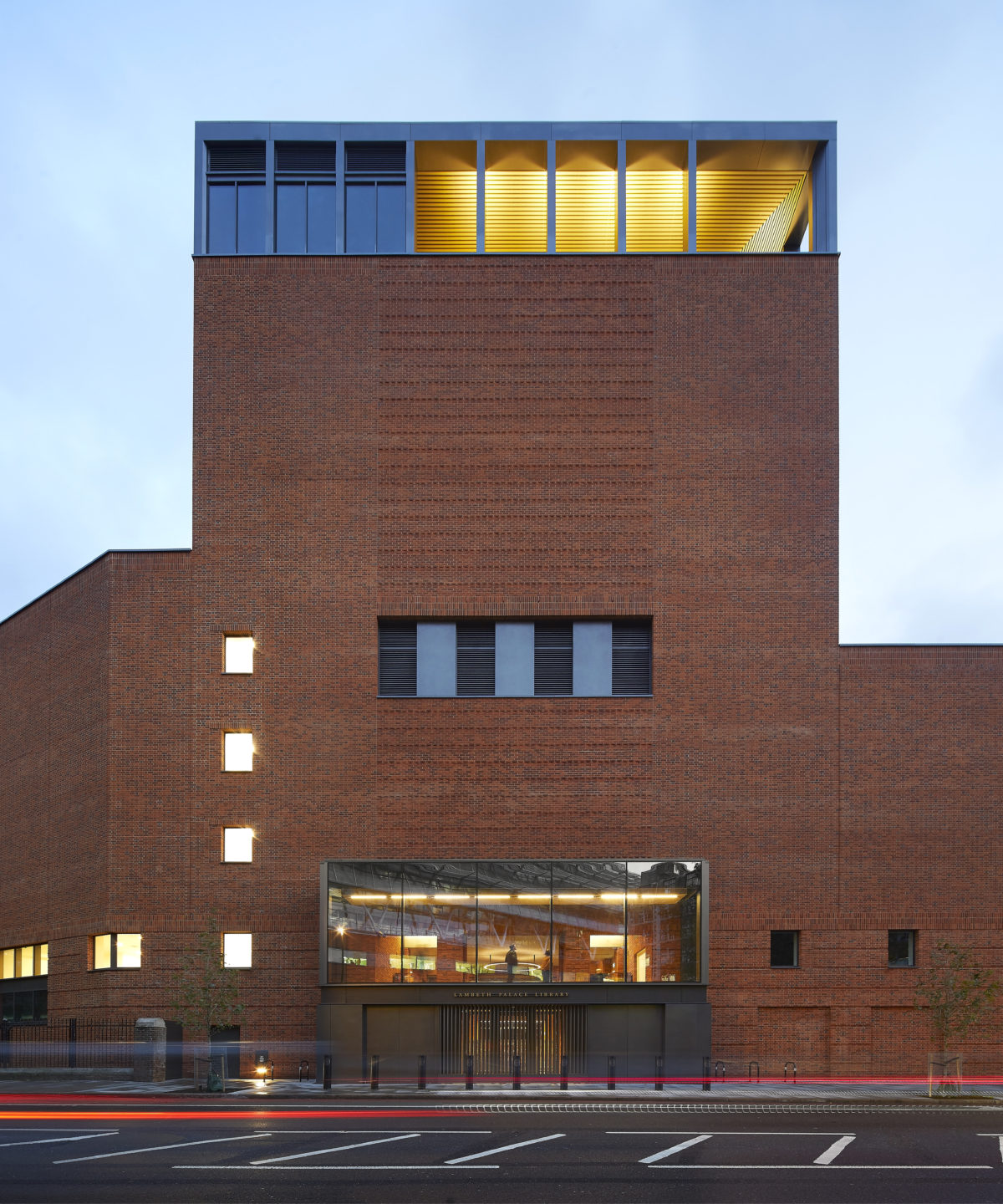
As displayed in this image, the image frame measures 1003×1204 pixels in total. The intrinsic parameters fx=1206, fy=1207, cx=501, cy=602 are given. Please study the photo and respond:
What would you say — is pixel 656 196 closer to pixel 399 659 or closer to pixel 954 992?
pixel 399 659

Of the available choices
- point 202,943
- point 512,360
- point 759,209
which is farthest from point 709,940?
point 759,209

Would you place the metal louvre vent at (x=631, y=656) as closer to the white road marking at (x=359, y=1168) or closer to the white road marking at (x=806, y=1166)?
the white road marking at (x=806, y=1166)

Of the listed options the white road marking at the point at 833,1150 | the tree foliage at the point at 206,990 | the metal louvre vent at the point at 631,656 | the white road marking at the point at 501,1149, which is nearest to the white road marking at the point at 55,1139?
the white road marking at the point at 501,1149

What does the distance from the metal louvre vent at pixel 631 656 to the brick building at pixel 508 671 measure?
3.3 inches

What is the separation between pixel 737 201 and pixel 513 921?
82.3 feet

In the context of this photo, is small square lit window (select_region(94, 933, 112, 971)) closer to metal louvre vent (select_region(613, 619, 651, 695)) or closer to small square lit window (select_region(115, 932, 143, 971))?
small square lit window (select_region(115, 932, 143, 971))

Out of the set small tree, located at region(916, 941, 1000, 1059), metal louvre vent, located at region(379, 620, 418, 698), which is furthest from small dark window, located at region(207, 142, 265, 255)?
small tree, located at region(916, 941, 1000, 1059)

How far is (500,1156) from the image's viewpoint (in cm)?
1752

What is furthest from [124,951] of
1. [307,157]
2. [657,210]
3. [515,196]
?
[657,210]

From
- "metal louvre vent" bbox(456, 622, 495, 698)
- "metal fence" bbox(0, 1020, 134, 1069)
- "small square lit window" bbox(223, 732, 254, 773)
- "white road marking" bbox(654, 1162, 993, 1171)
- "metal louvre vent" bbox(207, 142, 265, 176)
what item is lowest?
"metal fence" bbox(0, 1020, 134, 1069)

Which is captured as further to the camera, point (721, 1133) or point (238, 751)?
Result: point (238, 751)

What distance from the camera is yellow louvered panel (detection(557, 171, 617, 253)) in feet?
131

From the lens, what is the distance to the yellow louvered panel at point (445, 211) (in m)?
40.1

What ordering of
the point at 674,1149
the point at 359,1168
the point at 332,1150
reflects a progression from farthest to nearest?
1. the point at 674,1149
2. the point at 332,1150
3. the point at 359,1168
